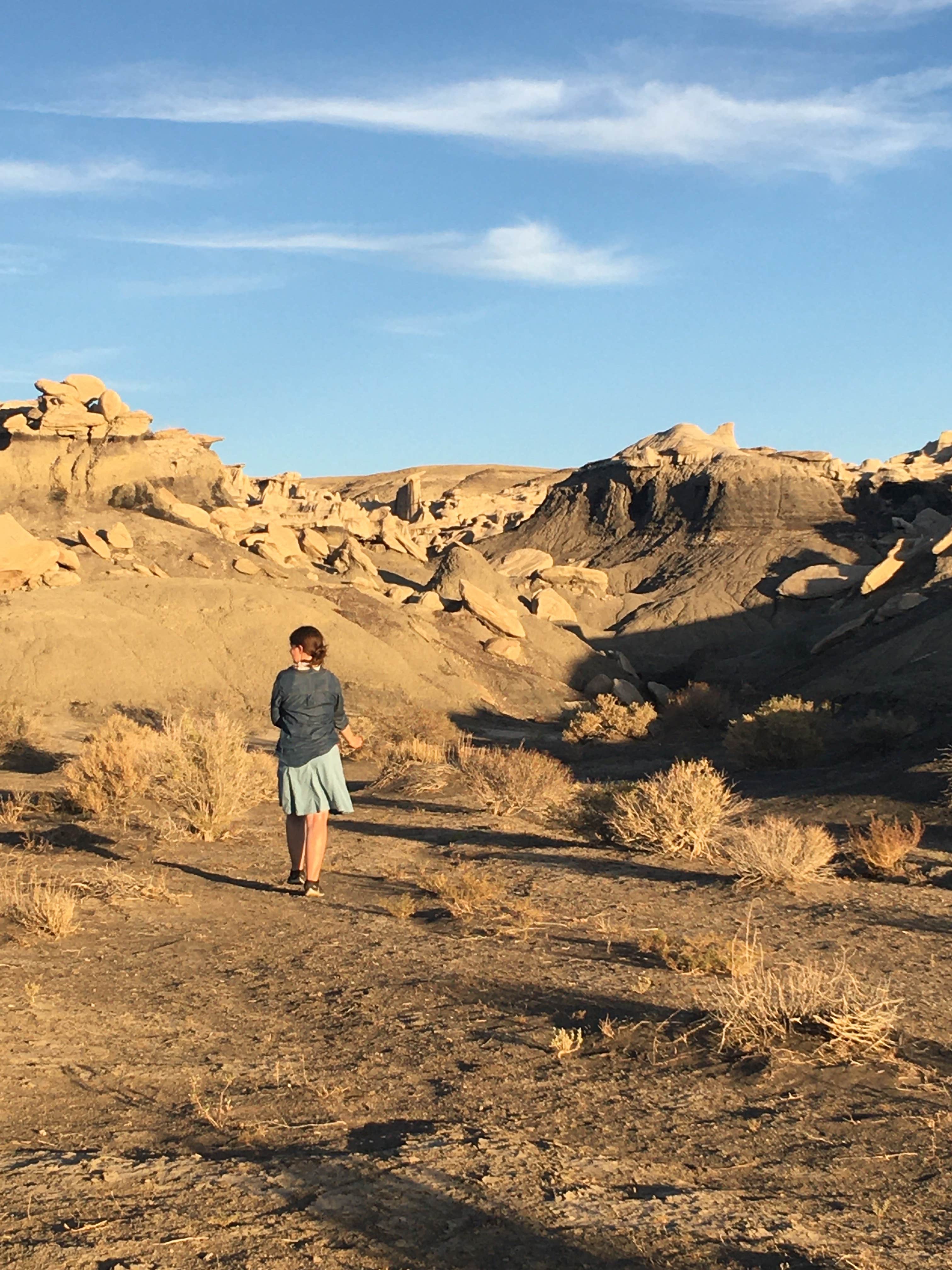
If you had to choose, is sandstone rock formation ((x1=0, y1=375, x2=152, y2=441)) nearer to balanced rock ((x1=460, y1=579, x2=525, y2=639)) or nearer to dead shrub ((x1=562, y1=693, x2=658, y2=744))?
balanced rock ((x1=460, y1=579, x2=525, y2=639))

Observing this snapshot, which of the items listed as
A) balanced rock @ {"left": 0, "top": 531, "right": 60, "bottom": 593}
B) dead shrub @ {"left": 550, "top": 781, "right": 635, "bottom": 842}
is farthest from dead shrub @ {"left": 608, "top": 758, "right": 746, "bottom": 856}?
balanced rock @ {"left": 0, "top": 531, "right": 60, "bottom": 593}

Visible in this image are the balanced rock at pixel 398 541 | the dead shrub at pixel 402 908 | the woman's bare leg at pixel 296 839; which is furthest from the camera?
the balanced rock at pixel 398 541

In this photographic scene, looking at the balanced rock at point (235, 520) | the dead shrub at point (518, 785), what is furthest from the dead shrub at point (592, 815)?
the balanced rock at point (235, 520)

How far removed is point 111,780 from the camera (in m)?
12.0

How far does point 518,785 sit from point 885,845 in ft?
14.5

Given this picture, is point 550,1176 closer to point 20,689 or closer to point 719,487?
point 20,689

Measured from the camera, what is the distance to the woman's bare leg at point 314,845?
26.4 ft

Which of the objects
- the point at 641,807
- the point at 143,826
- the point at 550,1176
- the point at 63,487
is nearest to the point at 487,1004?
the point at 550,1176

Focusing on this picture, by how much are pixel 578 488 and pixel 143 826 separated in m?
44.9

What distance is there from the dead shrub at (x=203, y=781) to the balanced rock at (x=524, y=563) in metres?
32.1

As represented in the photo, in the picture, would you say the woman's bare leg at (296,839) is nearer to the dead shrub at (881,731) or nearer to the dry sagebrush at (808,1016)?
the dry sagebrush at (808,1016)

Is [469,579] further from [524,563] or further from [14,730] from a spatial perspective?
[14,730]

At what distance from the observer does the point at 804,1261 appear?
3.20 metres

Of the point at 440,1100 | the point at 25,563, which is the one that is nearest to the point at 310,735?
the point at 440,1100
